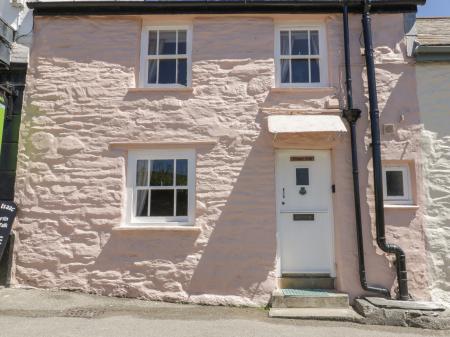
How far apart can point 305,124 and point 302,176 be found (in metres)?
0.96

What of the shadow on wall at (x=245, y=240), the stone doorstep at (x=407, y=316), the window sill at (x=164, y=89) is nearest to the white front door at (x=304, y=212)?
the shadow on wall at (x=245, y=240)

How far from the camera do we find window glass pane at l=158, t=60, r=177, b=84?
25.1 ft

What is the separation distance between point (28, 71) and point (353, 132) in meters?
6.05

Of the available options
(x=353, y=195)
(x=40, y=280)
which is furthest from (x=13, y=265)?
(x=353, y=195)

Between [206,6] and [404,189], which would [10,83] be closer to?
[206,6]

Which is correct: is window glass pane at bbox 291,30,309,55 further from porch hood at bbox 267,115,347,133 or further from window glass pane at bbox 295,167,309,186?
window glass pane at bbox 295,167,309,186

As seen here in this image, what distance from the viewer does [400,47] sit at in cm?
735

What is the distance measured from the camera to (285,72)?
7.59 meters

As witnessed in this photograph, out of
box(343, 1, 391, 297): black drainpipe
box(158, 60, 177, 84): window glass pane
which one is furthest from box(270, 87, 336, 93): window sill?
box(158, 60, 177, 84): window glass pane

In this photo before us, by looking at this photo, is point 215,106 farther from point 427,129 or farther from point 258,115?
point 427,129

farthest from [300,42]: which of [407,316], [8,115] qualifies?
[8,115]

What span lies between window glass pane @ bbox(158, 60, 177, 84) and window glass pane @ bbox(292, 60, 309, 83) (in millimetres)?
→ 2262

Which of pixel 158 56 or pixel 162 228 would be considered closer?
pixel 162 228

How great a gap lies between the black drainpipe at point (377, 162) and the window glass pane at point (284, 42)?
1.40 m
